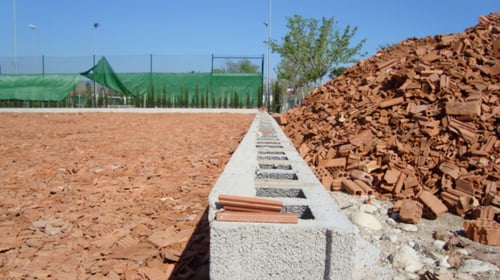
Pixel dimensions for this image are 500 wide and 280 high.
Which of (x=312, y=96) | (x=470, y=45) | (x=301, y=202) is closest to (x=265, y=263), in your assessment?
(x=301, y=202)

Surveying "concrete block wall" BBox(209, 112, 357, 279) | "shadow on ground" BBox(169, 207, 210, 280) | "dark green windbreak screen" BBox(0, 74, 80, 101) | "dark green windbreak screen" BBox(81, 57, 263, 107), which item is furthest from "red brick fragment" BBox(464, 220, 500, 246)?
"dark green windbreak screen" BBox(0, 74, 80, 101)

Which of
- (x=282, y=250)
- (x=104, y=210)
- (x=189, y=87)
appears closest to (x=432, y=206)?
(x=282, y=250)

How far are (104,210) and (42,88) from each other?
18.0 m

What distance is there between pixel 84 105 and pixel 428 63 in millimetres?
17165

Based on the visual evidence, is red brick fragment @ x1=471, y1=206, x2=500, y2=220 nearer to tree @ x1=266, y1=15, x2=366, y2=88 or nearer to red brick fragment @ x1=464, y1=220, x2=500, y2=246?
red brick fragment @ x1=464, y1=220, x2=500, y2=246

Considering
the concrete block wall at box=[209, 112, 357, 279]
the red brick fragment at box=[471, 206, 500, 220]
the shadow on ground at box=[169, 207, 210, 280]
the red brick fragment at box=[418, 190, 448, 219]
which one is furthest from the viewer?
the red brick fragment at box=[418, 190, 448, 219]

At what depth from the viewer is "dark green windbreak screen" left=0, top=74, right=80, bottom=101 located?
18062 mm

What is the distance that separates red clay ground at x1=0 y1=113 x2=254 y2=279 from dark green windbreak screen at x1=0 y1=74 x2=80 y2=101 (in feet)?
44.3

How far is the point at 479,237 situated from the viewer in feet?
9.02

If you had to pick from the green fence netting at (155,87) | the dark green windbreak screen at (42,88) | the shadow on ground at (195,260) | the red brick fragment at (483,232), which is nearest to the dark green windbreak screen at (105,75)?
the green fence netting at (155,87)

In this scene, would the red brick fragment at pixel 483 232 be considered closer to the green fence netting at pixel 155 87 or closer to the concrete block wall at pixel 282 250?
the concrete block wall at pixel 282 250

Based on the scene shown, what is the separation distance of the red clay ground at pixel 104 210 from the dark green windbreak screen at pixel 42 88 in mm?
13509

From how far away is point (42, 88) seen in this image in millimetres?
18125

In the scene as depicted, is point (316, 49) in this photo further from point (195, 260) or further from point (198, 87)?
point (195, 260)
